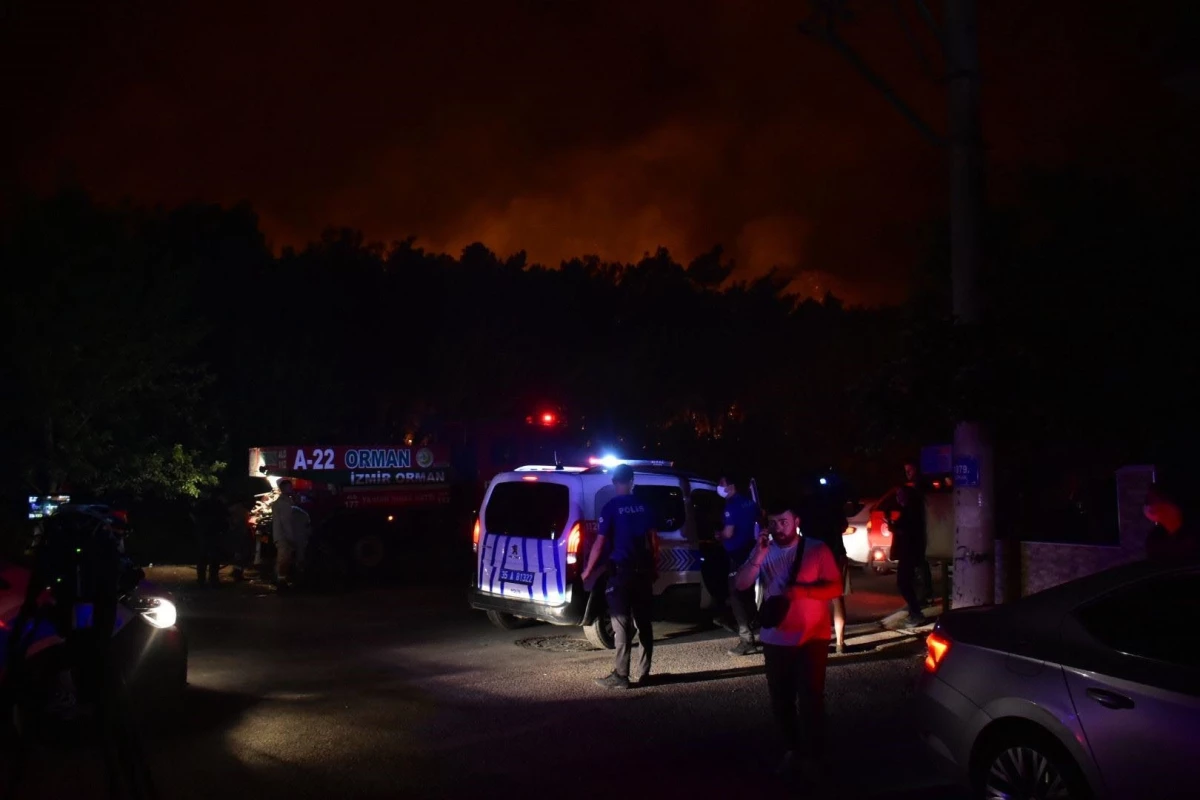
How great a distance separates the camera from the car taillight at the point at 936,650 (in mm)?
6090

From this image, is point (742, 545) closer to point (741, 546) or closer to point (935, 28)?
point (741, 546)

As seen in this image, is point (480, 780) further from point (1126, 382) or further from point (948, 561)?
point (1126, 382)

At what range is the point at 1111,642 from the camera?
17.6 ft

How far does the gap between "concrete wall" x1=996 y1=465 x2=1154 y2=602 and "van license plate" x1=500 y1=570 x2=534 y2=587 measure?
15.2 feet

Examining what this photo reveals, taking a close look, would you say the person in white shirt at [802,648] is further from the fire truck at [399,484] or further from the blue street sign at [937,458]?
the fire truck at [399,484]

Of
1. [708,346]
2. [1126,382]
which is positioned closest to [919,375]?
[1126,382]

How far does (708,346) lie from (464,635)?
27.4 metres

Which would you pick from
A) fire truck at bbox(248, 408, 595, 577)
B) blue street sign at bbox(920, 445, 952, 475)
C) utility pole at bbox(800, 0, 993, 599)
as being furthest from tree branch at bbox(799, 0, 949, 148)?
fire truck at bbox(248, 408, 595, 577)

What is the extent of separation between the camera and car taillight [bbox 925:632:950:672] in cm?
609

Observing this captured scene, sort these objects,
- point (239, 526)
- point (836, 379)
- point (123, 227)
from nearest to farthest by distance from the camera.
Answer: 1. point (239, 526)
2. point (123, 227)
3. point (836, 379)

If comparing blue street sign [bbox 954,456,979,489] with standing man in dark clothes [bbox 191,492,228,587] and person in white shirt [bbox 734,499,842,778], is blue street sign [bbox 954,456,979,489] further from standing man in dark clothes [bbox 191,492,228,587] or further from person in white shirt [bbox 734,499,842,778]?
standing man in dark clothes [bbox 191,492,228,587]

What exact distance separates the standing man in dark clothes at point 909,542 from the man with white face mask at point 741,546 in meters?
1.81

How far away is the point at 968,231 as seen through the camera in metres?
10.1

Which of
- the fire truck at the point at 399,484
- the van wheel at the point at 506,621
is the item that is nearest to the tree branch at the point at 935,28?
the van wheel at the point at 506,621
